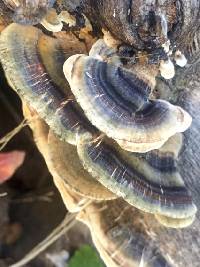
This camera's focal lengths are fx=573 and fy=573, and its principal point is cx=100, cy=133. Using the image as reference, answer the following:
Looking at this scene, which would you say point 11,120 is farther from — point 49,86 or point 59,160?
point 49,86

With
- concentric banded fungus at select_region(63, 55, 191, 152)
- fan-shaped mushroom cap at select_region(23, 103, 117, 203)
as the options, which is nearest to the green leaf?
fan-shaped mushroom cap at select_region(23, 103, 117, 203)

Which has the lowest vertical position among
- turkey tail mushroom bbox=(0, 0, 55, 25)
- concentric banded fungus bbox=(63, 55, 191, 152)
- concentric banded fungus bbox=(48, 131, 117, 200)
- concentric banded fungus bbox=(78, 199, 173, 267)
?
concentric banded fungus bbox=(78, 199, 173, 267)

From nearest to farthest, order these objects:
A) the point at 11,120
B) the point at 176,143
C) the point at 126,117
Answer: the point at 126,117 → the point at 176,143 → the point at 11,120

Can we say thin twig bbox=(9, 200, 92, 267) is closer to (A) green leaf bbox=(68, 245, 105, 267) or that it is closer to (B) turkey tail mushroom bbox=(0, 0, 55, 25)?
(A) green leaf bbox=(68, 245, 105, 267)

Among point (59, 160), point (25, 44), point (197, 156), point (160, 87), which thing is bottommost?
point (197, 156)

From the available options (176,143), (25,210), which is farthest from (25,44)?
(25,210)

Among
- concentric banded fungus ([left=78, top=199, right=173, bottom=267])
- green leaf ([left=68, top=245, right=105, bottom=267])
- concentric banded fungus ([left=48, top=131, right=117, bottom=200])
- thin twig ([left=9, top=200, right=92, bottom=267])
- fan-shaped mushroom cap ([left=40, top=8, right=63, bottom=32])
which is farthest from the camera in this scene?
thin twig ([left=9, top=200, right=92, bottom=267])
